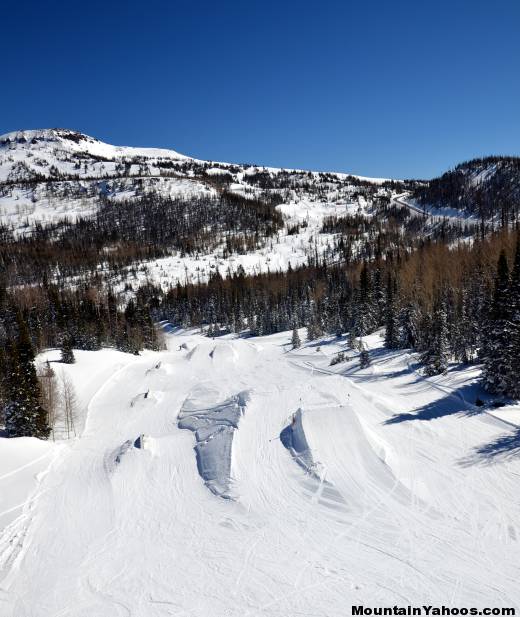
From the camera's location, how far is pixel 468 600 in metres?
14.0

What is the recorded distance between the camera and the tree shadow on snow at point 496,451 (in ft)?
75.3

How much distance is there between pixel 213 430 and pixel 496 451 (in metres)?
22.2

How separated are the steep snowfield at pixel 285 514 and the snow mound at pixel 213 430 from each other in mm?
177

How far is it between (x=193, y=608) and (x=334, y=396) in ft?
82.7

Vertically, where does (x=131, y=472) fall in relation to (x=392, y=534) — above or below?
below

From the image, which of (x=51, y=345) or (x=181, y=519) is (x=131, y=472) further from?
(x=51, y=345)

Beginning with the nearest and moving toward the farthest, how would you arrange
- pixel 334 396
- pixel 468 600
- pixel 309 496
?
pixel 468 600, pixel 309 496, pixel 334 396

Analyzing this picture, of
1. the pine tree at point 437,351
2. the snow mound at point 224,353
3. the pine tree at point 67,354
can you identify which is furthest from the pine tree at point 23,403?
the pine tree at point 437,351

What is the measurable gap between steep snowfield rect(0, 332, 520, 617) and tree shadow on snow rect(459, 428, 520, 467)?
0.37 ft

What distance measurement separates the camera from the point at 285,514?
68.8ft

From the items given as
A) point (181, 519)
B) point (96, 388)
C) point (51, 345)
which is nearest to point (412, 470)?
point (181, 519)

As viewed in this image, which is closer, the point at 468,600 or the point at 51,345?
the point at 468,600

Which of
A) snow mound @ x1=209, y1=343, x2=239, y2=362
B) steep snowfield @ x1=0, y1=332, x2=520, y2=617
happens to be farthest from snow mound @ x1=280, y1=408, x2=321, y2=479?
snow mound @ x1=209, y1=343, x2=239, y2=362

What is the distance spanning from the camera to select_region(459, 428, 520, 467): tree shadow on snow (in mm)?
22953
